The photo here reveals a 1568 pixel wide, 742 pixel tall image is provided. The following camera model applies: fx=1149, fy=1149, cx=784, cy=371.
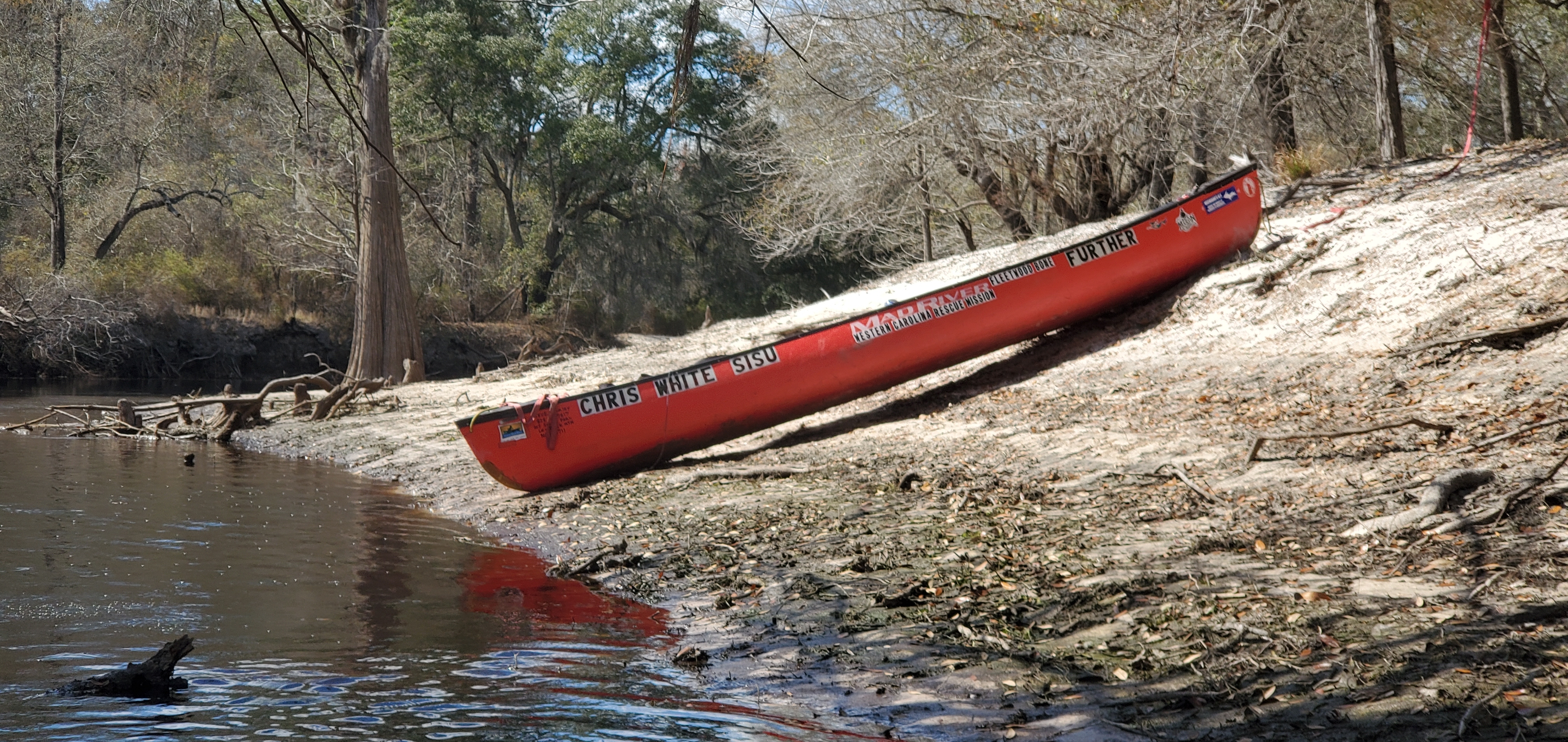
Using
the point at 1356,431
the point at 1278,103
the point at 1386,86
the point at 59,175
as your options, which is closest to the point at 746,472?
the point at 1356,431

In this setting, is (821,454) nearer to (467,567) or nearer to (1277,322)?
(467,567)

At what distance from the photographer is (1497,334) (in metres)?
7.95

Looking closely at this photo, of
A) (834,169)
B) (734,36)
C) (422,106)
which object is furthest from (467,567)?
(734,36)

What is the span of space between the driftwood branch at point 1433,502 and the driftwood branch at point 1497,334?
3.03 meters

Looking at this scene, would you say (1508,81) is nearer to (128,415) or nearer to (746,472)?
(746,472)

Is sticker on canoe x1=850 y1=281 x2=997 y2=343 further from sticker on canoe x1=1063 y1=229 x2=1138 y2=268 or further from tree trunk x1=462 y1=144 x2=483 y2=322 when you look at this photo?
tree trunk x1=462 y1=144 x2=483 y2=322

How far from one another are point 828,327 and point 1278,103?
8585mm

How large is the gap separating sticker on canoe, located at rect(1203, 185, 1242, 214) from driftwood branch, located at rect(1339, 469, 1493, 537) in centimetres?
726

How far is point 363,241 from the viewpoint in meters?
19.4

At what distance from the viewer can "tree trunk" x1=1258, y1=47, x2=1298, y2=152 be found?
15.1m

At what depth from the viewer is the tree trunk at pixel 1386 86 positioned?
45.5 ft

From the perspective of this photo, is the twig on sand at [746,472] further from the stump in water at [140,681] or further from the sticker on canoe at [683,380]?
the stump in water at [140,681]

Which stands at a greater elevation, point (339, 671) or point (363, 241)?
point (363, 241)

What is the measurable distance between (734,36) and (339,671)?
30.9 m
